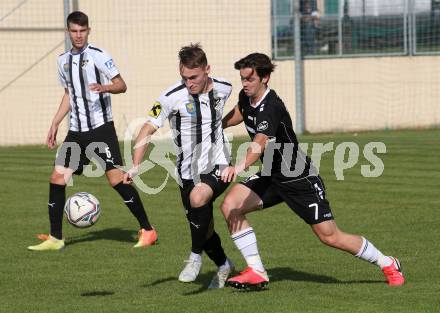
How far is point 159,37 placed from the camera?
2550cm

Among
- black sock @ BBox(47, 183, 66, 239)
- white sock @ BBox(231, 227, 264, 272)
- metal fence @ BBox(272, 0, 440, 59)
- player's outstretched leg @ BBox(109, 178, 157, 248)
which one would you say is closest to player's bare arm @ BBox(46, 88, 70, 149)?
black sock @ BBox(47, 183, 66, 239)

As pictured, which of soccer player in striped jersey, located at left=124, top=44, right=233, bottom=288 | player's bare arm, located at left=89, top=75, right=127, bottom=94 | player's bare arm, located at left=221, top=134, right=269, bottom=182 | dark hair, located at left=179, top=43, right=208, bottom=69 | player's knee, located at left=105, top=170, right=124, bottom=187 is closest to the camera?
player's bare arm, located at left=221, top=134, right=269, bottom=182

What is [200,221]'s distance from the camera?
809 cm

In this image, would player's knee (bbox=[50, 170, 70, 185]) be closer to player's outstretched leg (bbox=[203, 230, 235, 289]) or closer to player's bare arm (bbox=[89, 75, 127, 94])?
player's bare arm (bbox=[89, 75, 127, 94])

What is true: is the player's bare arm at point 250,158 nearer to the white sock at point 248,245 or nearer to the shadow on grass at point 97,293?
the white sock at point 248,245

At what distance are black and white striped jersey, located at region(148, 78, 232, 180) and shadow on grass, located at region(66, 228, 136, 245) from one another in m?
2.79

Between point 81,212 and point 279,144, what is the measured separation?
10.1ft

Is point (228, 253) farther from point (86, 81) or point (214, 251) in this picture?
point (86, 81)

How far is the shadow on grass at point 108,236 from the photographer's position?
1103 centimetres

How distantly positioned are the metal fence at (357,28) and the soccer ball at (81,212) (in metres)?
16.3

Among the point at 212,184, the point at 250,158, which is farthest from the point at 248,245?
the point at 250,158

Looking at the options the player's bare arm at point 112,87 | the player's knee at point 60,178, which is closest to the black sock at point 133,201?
the player's knee at point 60,178

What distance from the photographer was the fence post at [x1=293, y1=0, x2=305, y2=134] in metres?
25.7

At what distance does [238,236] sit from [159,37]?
17889mm
